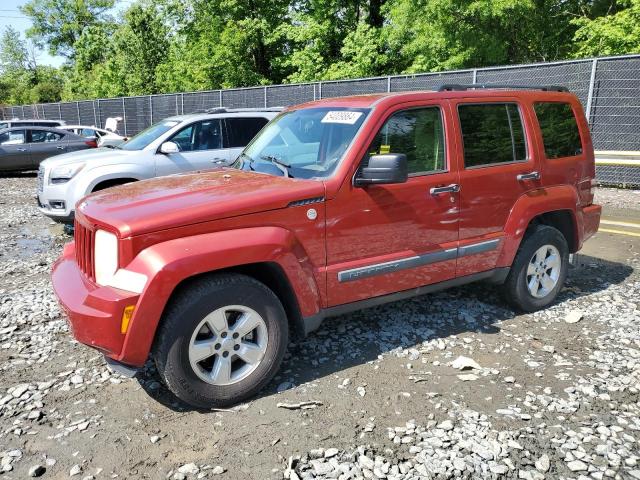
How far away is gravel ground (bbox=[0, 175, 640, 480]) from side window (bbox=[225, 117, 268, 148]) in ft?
15.1

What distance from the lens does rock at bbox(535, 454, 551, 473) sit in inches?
110

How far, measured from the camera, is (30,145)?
15.4m

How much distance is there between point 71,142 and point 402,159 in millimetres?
14727

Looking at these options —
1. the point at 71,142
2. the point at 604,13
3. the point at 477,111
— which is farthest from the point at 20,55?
the point at 477,111

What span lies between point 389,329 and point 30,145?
14.5 m

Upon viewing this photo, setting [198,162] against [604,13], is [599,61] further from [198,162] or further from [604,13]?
[198,162]

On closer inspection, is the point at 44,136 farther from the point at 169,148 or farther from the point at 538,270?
the point at 538,270

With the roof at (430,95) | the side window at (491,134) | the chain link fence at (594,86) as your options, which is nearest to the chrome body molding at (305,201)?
the roof at (430,95)

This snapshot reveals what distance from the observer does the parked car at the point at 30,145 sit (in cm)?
1526

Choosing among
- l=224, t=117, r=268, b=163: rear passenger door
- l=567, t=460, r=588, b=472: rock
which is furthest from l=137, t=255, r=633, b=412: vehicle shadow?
l=224, t=117, r=268, b=163: rear passenger door

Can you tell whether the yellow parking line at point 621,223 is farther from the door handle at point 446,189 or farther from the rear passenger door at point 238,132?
the rear passenger door at point 238,132

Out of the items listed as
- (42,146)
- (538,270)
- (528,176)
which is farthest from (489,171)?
(42,146)

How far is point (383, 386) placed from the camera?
3.63 meters

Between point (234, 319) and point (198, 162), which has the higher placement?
point (198, 162)
